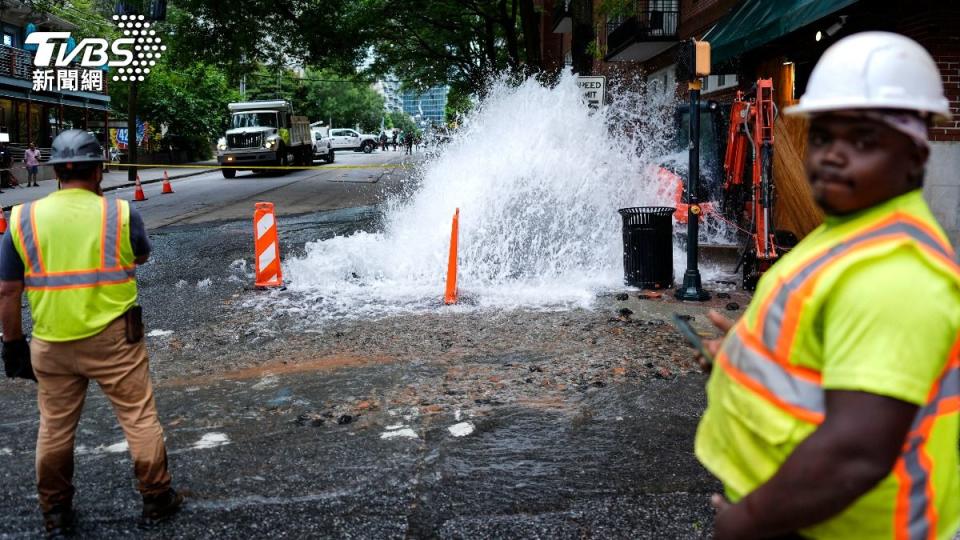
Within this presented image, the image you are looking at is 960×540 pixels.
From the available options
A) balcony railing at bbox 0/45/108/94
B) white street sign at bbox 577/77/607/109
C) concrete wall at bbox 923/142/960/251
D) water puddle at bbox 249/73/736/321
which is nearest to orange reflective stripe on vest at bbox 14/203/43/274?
water puddle at bbox 249/73/736/321

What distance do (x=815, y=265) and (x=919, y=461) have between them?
0.38m

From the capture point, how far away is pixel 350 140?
2598 inches

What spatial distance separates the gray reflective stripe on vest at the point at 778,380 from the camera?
1.41 m

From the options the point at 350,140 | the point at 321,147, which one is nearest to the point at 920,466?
the point at 321,147

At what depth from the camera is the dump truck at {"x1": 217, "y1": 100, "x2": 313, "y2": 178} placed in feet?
111

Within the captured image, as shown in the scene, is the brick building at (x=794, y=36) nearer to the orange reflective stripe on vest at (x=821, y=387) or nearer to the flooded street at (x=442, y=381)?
the flooded street at (x=442, y=381)

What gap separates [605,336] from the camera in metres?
7.27

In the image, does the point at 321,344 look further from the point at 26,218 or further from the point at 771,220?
the point at 771,220

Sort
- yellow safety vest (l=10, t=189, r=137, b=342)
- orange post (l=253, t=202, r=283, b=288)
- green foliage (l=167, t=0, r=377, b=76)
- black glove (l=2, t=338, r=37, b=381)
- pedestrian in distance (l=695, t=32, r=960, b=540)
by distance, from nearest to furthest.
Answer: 1. pedestrian in distance (l=695, t=32, r=960, b=540)
2. yellow safety vest (l=10, t=189, r=137, b=342)
3. black glove (l=2, t=338, r=37, b=381)
4. orange post (l=253, t=202, r=283, b=288)
5. green foliage (l=167, t=0, r=377, b=76)

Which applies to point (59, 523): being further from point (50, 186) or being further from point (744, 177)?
point (50, 186)

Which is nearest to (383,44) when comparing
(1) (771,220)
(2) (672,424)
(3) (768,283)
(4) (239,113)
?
(4) (239,113)

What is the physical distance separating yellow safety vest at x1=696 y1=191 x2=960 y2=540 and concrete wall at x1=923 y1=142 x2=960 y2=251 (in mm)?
10478
